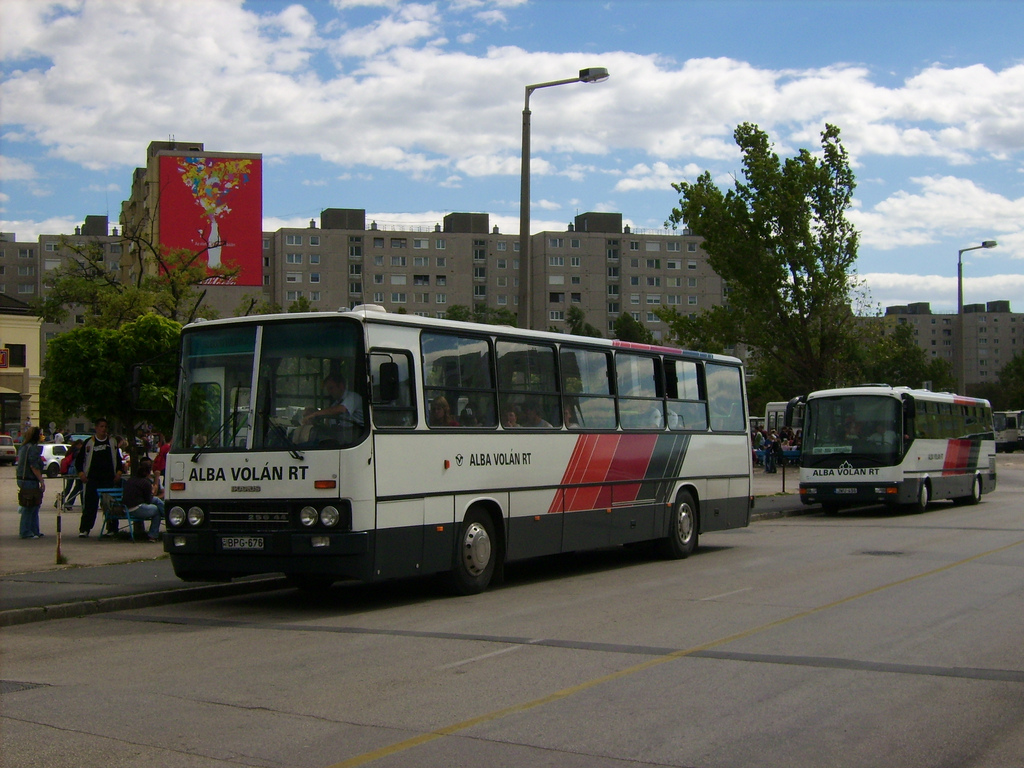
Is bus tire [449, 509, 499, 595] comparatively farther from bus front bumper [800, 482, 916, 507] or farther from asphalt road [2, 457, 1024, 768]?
bus front bumper [800, 482, 916, 507]

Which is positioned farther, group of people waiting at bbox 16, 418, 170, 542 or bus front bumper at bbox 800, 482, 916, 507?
bus front bumper at bbox 800, 482, 916, 507

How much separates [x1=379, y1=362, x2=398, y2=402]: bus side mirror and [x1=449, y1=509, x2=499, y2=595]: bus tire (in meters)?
1.95

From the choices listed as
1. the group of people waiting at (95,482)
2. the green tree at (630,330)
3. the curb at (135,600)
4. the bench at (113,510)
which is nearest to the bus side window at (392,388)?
the curb at (135,600)

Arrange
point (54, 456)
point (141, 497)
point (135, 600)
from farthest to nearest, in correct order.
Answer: point (54, 456), point (141, 497), point (135, 600)

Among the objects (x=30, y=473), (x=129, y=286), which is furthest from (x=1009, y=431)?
(x=30, y=473)

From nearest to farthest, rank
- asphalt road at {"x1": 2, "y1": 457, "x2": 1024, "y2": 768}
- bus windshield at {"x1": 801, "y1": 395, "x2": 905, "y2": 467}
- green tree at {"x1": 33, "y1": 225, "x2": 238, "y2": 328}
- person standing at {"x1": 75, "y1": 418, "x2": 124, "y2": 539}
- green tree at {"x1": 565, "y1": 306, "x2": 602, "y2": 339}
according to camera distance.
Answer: asphalt road at {"x1": 2, "y1": 457, "x2": 1024, "y2": 768}, person standing at {"x1": 75, "y1": 418, "x2": 124, "y2": 539}, bus windshield at {"x1": 801, "y1": 395, "x2": 905, "y2": 467}, green tree at {"x1": 33, "y1": 225, "x2": 238, "y2": 328}, green tree at {"x1": 565, "y1": 306, "x2": 602, "y2": 339}

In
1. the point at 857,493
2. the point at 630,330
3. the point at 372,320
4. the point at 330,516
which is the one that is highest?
the point at 630,330

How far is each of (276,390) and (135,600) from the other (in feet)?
9.40

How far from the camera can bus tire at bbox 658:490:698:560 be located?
666 inches

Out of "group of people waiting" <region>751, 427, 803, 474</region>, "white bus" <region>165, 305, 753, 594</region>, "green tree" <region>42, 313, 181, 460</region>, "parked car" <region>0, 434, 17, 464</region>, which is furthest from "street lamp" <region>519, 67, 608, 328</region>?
"parked car" <region>0, 434, 17, 464</region>

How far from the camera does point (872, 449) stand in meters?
25.9

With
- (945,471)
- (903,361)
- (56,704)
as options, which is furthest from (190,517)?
(903,361)

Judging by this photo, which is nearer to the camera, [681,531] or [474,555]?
[474,555]

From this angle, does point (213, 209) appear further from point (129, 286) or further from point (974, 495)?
point (974, 495)
